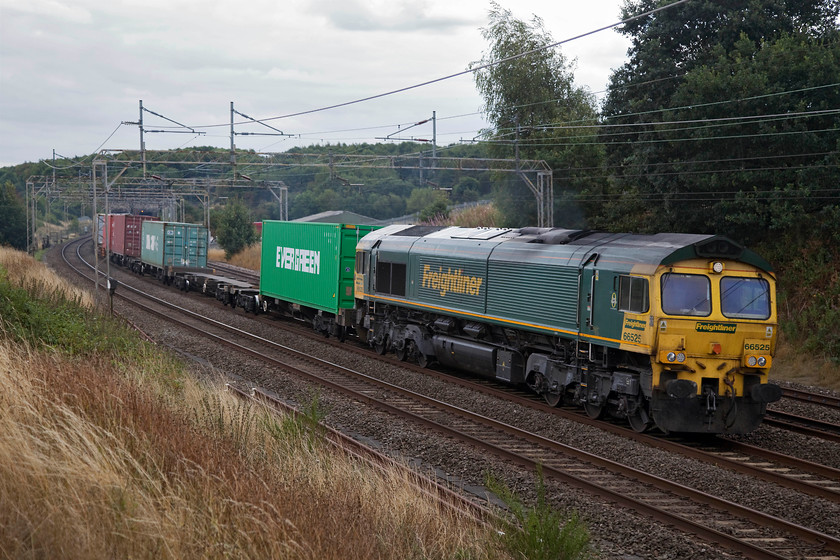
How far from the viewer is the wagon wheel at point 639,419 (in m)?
13.4

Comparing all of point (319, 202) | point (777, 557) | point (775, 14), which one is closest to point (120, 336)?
point (777, 557)

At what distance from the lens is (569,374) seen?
49.2ft

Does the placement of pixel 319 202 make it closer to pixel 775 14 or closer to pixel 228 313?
pixel 228 313

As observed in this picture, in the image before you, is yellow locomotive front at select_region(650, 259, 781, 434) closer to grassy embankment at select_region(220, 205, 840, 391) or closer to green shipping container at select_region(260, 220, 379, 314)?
grassy embankment at select_region(220, 205, 840, 391)

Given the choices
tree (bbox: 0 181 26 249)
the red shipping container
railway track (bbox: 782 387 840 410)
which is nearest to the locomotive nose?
railway track (bbox: 782 387 840 410)

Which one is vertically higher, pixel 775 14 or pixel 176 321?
pixel 775 14

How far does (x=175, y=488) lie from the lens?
6.54 m

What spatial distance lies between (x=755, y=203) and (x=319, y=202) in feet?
232

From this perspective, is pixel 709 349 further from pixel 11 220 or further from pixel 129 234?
pixel 11 220

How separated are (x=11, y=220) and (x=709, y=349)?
72734 millimetres

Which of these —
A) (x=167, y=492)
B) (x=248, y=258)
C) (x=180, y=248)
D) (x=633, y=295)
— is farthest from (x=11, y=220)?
(x=167, y=492)

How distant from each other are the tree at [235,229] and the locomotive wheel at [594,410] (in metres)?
49.4

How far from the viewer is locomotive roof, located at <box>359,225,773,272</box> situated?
42.9ft

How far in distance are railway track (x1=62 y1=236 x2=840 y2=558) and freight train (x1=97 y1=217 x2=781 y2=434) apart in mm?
1841
